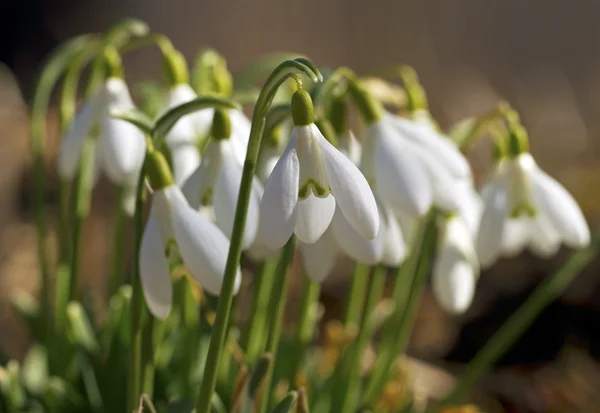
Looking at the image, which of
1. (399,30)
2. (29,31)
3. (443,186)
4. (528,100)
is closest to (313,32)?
(399,30)

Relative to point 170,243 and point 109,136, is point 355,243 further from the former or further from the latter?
point 109,136

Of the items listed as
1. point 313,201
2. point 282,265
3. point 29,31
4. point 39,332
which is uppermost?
point 313,201

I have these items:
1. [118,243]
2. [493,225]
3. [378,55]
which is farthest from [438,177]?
[378,55]

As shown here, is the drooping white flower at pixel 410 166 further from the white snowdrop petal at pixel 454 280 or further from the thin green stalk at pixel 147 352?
the thin green stalk at pixel 147 352

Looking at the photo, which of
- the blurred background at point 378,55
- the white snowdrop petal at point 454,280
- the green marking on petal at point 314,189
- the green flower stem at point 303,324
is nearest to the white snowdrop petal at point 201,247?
the green marking on petal at point 314,189

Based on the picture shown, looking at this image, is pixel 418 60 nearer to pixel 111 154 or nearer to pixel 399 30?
pixel 399 30

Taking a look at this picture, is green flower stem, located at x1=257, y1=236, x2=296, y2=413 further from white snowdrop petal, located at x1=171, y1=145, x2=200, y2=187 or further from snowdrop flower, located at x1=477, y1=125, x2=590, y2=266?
snowdrop flower, located at x1=477, y1=125, x2=590, y2=266
